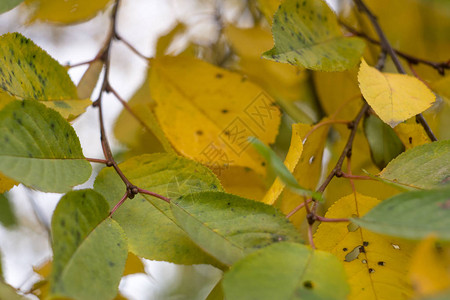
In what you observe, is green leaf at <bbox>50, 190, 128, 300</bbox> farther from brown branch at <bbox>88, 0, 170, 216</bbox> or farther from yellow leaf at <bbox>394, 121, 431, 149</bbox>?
yellow leaf at <bbox>394, 121, 431, 149</bbox>

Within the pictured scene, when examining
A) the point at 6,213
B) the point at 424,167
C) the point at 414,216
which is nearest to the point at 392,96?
the point at 424,167

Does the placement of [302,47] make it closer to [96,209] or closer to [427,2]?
[96,209]

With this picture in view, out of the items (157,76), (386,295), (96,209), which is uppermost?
(157,76)

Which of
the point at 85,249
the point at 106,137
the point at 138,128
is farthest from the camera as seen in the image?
the point at 138,128

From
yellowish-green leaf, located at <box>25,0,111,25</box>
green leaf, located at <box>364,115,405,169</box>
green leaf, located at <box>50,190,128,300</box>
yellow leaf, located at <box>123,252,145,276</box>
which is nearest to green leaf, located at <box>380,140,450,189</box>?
green leaf, located at <box>364,115,405,169</box>

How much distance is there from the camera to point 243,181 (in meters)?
0.66

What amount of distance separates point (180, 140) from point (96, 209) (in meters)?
0.25

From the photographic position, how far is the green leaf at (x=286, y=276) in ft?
1.08

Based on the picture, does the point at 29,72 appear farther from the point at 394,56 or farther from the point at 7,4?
the point at 394,56

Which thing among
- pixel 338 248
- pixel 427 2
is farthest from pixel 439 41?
pixel 338 248

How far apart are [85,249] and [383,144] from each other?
1.40 feet

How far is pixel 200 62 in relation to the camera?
0.75 metres

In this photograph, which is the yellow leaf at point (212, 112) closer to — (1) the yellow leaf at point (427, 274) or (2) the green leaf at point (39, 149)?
(2) the green leaf at point (39, 149)

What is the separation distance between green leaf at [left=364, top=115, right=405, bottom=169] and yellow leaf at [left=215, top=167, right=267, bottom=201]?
0.52 feet
